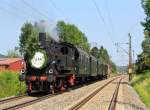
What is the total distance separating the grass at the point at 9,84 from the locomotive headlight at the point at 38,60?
3.41 meters

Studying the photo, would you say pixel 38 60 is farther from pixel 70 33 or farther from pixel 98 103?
pixel 70 33

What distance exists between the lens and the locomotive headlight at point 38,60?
26.7m

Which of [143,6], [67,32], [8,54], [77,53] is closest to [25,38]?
[67,32]

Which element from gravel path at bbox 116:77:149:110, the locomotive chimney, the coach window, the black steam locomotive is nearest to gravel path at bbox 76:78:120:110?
gravel path at bbox 116:77:149:110

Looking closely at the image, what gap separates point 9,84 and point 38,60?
4813 millimetres

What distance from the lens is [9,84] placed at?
1204 inches

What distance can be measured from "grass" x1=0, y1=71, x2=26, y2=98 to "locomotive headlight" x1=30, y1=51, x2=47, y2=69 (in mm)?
3408

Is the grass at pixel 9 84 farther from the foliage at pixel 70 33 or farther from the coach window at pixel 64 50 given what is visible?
the foliage at pixel 70 33

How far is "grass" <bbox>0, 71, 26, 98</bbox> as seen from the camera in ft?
96.7

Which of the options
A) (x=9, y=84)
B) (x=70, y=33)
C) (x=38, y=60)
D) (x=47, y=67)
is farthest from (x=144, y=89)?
(x=70, y=33)

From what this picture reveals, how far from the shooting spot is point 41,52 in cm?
2698

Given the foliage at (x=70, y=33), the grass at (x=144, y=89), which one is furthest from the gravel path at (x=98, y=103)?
the foliage at (x=70, y=33)

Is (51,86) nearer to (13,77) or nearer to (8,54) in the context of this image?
(13,77)

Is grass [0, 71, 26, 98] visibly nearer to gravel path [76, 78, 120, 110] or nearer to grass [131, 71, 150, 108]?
gravel path [76, 78, 120, 110]
